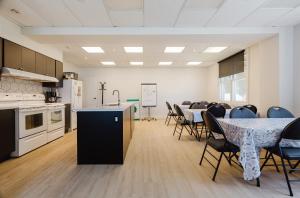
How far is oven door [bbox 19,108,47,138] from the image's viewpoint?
390 centimetres

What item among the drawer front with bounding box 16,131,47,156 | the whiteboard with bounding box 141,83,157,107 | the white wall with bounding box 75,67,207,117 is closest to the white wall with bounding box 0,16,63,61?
the drawer front with bounding box 16,131,47,156

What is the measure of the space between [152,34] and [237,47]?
3.10 m

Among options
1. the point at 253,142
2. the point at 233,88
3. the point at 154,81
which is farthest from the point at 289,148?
the point at 154,81

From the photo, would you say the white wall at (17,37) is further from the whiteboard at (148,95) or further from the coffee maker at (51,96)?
the whiteboard at (148,95)

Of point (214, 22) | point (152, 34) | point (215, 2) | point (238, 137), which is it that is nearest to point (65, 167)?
point (238, 137)

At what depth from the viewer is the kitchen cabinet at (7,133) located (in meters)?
3.44

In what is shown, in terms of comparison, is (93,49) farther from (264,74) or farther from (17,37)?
(264,74)

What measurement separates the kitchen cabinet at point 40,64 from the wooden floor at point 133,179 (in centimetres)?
217

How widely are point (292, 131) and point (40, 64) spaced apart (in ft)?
17.8

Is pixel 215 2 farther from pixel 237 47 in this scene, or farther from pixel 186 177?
pixel 237 47

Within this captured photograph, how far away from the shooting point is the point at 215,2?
341 centimetres

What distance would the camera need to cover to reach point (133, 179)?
279 cm

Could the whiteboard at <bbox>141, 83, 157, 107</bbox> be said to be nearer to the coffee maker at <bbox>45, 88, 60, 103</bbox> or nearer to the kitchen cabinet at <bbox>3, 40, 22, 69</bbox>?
the coffee maker at <bbox>45, 88, 60, 103</bbox>

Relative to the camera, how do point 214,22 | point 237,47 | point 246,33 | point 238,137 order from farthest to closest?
point 237,47 → point 246,33 → point 214,22 → point 238,137
